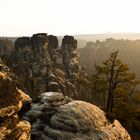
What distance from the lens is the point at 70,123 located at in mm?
21844

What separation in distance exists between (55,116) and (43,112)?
2.23m

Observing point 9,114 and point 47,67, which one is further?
point 47,67

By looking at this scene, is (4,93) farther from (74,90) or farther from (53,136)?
(74,90)

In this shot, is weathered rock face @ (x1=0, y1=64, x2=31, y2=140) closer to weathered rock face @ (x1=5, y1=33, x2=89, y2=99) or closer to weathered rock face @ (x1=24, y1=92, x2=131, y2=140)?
weathered rock face @ (x1=24, y1=92, x2=131, y2=140)

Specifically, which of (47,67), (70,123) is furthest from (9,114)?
(47,67)

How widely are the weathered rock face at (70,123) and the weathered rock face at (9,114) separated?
3979 mm

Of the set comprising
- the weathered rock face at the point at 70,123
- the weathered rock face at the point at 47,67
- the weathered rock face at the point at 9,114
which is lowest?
the weathered rock face at the point at 47,67

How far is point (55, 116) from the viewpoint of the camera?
22844 millimetres

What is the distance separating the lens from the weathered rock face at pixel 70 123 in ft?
70.9

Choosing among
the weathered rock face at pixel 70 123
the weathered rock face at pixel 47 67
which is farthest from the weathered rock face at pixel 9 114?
the weathered rock face at pixel 47 67

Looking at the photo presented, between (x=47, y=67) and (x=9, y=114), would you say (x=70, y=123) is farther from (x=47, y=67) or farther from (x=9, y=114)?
(x=47, y=67)

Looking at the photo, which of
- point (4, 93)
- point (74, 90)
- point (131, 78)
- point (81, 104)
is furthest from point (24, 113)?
point (74, 90)

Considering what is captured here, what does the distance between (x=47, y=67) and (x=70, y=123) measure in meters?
86.5

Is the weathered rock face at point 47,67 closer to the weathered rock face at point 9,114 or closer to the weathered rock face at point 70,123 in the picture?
the weathered rock face at point 70,123
